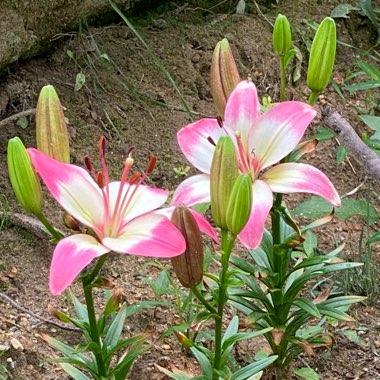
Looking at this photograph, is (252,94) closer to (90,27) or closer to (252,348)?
(252,348)

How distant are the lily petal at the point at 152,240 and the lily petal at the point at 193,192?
89 millimetres

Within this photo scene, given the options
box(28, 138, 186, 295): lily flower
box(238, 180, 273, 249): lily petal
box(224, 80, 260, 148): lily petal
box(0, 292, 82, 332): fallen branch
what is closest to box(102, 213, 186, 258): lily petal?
box(28, 138, 186, 295): lily flower

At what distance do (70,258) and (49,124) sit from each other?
19 cm

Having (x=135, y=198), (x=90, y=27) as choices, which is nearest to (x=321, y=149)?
(x=90, y=27)

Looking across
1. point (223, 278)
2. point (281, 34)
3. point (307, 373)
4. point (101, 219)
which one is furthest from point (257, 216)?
point (307, 373)

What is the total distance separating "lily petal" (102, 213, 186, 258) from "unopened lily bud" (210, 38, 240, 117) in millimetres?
257

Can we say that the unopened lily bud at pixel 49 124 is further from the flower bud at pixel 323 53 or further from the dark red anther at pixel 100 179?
the flower bud at pixel 323 53

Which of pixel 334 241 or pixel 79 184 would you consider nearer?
pixel 79 184

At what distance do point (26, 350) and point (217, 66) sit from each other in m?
0.66

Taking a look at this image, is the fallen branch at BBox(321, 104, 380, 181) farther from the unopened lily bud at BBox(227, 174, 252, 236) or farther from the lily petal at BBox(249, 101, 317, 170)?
the unopened lily bud at BBox(227, 174, 252, 236)

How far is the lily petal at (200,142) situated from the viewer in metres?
1.14

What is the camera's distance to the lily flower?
927 mm

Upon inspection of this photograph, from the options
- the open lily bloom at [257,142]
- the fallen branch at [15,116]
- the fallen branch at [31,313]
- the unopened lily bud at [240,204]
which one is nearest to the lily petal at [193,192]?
the open lily bloom at [257,142]

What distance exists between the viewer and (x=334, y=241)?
76.9 inches
